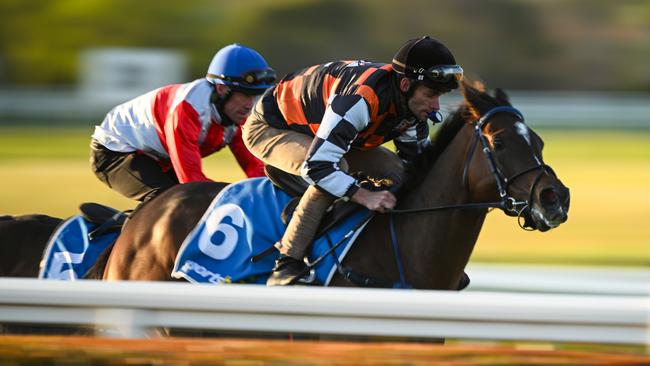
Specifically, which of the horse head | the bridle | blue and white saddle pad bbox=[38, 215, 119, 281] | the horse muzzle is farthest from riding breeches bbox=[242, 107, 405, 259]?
blue and white saddle pad bbox=[38, 215, 119, 281]

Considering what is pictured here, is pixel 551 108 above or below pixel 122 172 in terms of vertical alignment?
below

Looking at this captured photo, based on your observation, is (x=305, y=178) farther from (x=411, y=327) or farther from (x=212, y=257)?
(x=411, y=327)

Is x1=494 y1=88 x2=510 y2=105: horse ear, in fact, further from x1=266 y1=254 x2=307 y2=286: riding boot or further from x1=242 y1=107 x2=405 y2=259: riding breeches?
x1=266 y1=254 x2=307 y2=286: riding boot

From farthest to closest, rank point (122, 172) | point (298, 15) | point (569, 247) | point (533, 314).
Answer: point (298, 15), point (569, 247), point (122, 172), point (533, 314)

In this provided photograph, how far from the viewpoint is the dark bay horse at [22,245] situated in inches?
207

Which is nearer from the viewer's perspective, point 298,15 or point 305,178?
point 305,178

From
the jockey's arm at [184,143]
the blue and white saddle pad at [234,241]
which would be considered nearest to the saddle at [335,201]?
the blue and white saddle pad at [234,241]

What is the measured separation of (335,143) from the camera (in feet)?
14.5

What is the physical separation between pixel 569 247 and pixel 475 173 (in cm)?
724

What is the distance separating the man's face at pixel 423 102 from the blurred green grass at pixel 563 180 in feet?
19.4

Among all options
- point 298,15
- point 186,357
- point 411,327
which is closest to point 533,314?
point 411,327

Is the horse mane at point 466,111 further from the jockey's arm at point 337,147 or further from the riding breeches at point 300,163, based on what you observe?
the jockey's arm at point 337,147

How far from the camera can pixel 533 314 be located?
3.35 m

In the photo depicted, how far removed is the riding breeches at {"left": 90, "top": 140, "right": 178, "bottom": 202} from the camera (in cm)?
575
